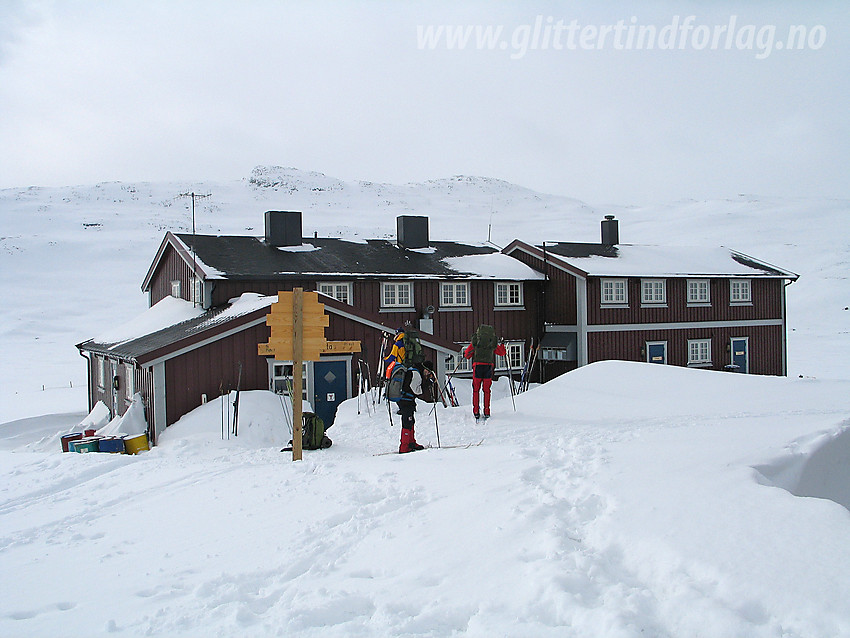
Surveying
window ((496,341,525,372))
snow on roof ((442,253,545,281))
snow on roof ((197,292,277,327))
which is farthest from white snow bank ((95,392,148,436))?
window ((496,341,525,372))

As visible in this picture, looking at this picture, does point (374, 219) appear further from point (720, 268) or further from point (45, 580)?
point (45, 580)

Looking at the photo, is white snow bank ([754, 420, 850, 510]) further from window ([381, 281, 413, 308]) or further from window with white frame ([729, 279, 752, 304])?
window with white frame ([729, 279, 752, 304])

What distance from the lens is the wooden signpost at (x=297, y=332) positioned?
29.5 feet

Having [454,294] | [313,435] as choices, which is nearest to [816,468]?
[313,435]

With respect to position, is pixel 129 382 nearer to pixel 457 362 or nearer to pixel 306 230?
pixel 457 362

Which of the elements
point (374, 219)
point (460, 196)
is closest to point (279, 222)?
point (374, 219)

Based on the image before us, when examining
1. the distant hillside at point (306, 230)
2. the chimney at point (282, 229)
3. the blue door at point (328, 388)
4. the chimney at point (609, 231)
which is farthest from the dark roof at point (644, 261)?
the blue door at point (328, 388)

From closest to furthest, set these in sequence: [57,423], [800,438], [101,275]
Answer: [800,438], [57,423], [101,275]

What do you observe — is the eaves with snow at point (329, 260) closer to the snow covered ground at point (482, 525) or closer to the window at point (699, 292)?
the window at point (699, 292)

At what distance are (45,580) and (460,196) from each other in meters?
110

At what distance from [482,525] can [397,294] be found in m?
18.3

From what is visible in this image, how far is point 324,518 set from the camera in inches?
234

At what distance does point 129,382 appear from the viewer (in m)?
17.5

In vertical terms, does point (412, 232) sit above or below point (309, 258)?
above
